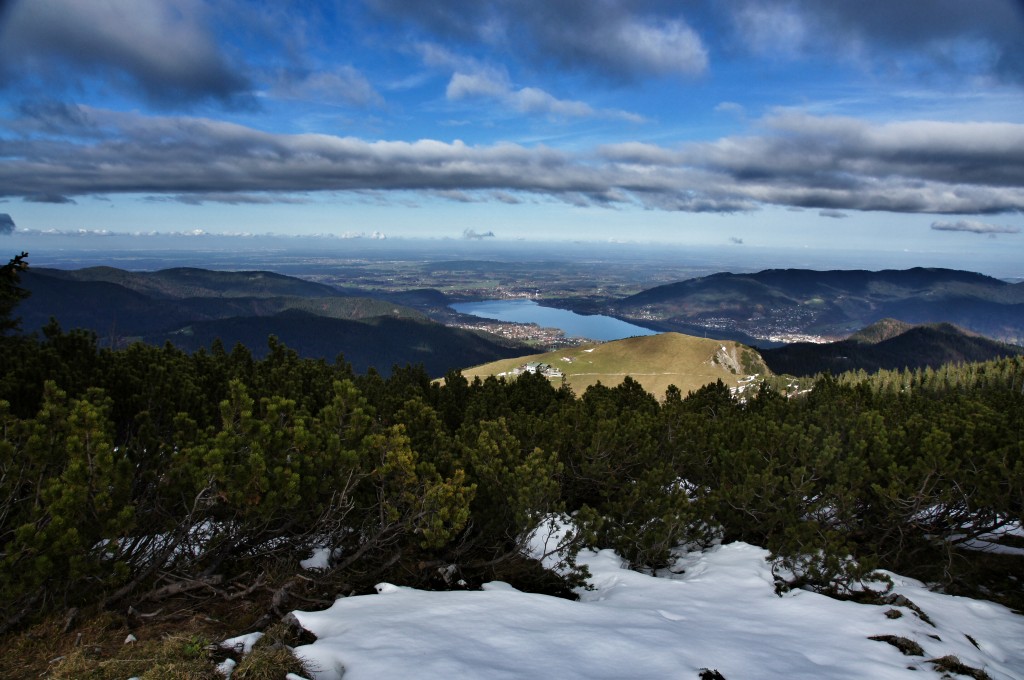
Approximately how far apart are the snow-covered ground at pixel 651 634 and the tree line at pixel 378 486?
1.21 metres

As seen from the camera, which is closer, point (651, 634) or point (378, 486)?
point (651, 634)

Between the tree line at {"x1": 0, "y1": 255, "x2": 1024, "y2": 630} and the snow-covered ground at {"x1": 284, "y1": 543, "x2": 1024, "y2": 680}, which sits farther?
the tree line at {"x1": 0, "y1": 255, "x2": 1024, "y2": 630}

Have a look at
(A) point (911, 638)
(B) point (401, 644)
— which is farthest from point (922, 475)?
(B) point (401, 644)

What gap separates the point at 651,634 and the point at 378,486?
246 inches

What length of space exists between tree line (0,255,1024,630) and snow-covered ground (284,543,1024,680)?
121cm

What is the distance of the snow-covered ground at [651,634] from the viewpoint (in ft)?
23.9

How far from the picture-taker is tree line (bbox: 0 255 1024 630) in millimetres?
8078

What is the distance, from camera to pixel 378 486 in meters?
11.2

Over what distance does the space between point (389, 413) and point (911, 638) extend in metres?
14.5

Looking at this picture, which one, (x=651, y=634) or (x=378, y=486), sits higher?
(x=378, y=486)

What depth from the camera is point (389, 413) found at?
1733 cm

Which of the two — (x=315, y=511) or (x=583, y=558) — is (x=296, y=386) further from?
(x=583, y=558)

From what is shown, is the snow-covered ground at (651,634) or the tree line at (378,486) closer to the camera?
the snow-covered ground at (651,634)

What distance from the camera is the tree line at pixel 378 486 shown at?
8.08m
